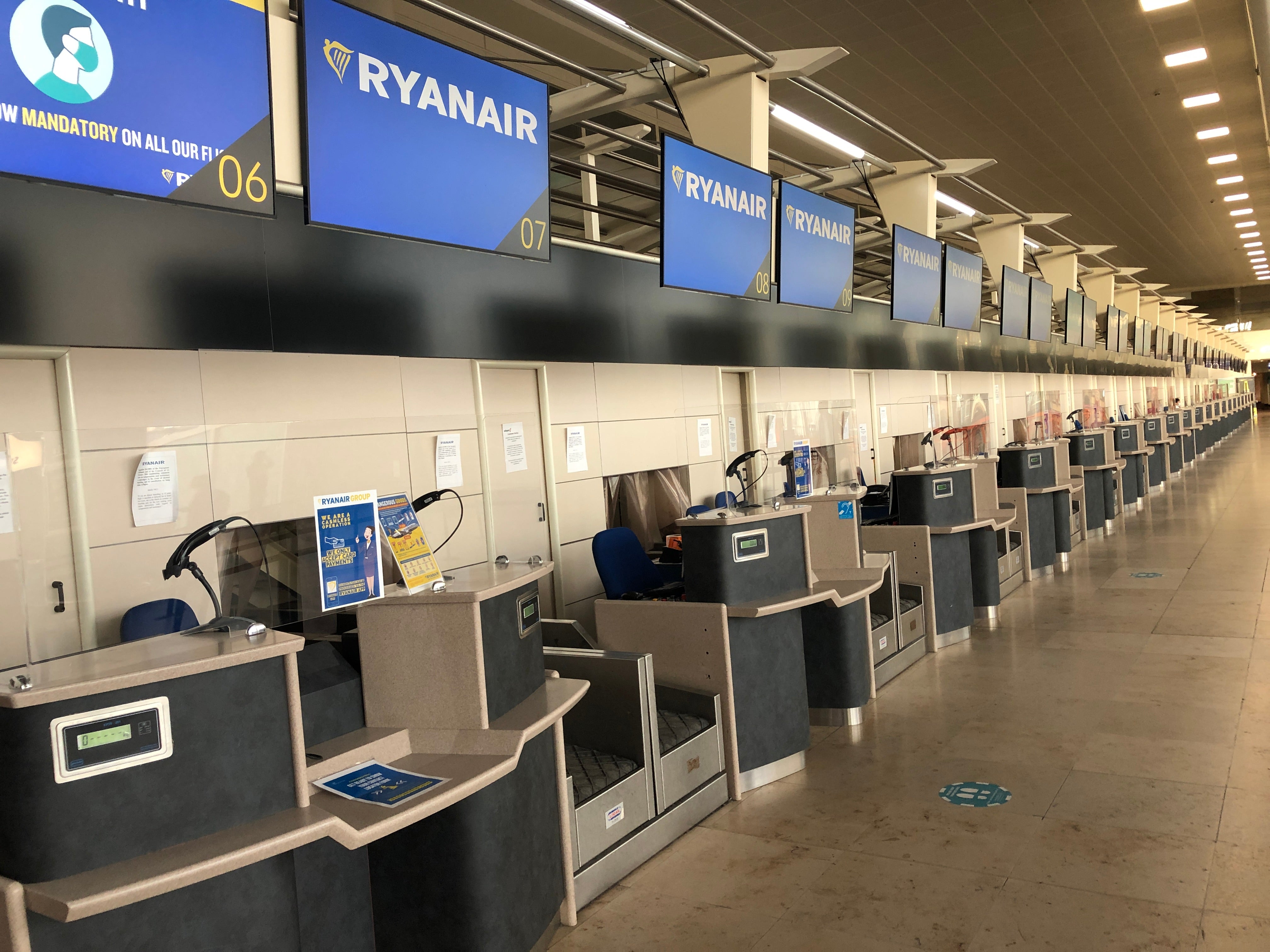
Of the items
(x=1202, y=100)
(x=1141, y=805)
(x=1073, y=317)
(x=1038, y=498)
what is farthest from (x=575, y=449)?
(x=1073, y=317)

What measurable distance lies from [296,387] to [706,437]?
163 inches

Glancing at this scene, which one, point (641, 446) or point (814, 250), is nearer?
point (814, 250)

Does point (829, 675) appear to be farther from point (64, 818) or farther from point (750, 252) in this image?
point (64, 818)

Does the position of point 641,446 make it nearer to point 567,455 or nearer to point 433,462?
point 567,455

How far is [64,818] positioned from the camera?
71.4 inches

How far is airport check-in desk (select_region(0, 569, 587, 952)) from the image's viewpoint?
1.80m

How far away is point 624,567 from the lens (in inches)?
227

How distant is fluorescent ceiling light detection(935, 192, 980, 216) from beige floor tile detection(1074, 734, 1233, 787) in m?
5.68

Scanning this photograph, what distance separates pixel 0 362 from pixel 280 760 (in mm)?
2253

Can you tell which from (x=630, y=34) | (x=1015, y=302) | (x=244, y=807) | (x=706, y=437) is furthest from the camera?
(x=1015, y=302)

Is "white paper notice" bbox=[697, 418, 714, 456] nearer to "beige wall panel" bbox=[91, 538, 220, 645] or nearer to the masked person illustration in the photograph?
"beige wall panel" bbox=[91, 538, 220, 645]

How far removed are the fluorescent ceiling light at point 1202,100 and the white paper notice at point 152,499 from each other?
10588 mm

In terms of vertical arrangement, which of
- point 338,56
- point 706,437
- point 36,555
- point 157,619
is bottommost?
point 157,619

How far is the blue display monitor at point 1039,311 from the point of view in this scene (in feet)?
35.3
